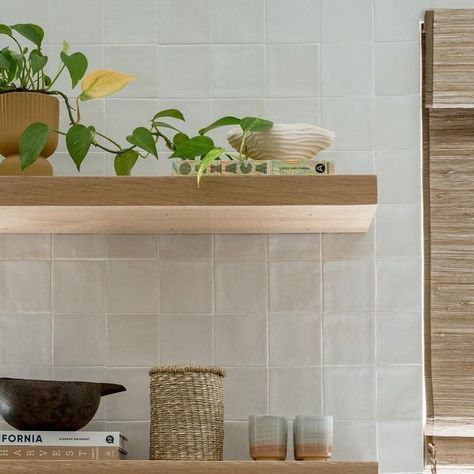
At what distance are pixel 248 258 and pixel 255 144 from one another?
307 millimetres

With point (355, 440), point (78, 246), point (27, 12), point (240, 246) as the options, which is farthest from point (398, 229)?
point (27, 12)

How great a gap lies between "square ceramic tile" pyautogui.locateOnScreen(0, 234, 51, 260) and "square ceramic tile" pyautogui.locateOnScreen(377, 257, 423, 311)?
0.69 metres

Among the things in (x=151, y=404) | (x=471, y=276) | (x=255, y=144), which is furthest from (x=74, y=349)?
(x=471, y=276)

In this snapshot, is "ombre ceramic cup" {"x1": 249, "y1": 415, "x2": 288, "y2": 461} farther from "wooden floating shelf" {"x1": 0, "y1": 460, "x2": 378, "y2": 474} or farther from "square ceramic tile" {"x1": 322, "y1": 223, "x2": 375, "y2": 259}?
"square ceramic tile" {"x1": 322, "y1": 223, "x2": 375, "y2": 259}

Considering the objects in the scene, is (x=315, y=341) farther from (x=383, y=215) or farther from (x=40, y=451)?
(x=40, y=451)

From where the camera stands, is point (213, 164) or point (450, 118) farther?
point (450, 118)

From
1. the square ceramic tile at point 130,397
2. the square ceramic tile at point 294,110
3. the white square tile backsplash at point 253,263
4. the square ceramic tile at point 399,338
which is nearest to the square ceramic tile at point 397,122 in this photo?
the white square tile backsplash at point 253,263

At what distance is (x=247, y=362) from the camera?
2164 mm

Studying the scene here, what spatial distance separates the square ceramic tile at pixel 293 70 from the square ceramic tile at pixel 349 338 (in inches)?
18.7

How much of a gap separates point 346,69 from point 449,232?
41 cm

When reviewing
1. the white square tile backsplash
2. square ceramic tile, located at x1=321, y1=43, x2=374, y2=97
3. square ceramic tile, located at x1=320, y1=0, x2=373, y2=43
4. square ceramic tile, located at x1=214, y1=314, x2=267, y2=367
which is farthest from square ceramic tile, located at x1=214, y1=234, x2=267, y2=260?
square ceramic tile, located at x1=320, y1=0, x2=373, y2=43

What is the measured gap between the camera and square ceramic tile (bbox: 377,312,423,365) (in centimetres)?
216

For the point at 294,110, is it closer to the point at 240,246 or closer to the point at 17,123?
the point at 240,246

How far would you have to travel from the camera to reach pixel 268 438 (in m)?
1.91
